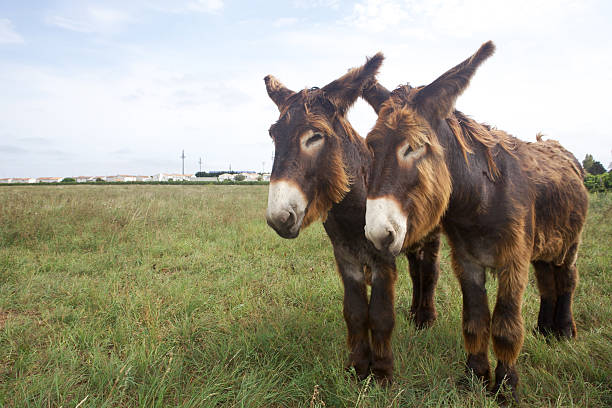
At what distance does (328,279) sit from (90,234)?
5480mm


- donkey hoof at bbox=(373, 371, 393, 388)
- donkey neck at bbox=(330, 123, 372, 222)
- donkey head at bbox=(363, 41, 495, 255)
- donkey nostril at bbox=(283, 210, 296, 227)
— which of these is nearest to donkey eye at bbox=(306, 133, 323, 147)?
donkey neck at bbox=(330, 123, 372, 222)

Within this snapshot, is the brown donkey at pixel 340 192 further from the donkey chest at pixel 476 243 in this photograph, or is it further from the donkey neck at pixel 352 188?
the donkey chest at pixel 476 243

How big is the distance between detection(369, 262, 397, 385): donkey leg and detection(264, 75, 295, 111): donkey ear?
1635mm

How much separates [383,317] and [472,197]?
1.12 metres

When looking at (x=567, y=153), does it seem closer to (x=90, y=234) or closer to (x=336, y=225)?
(x=336, y=225)

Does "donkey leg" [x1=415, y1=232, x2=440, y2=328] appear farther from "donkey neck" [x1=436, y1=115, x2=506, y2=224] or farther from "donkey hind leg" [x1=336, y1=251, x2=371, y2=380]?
"donkey neck" [x1=436, y1=115, x2=506, y2=224]

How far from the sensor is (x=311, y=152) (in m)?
2.21

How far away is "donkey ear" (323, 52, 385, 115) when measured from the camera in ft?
7.52

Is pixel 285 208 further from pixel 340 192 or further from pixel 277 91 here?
pixel 277 91

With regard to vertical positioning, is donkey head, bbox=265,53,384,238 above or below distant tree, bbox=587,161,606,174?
below

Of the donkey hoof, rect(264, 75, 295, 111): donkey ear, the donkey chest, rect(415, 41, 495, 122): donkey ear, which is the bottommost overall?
the donkey hoof

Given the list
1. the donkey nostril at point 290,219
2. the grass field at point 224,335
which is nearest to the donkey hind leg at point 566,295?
the grass field at point 224,335

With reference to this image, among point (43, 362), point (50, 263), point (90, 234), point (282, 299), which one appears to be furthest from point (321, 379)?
point (90, 234)

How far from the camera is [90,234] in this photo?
6.70m
